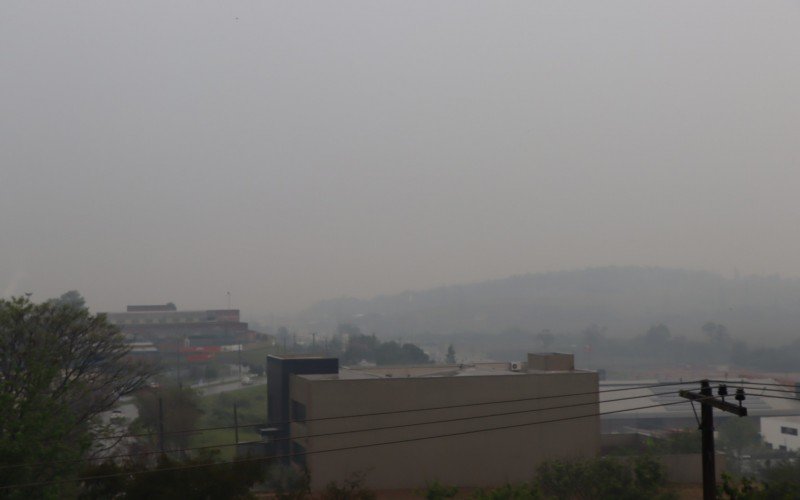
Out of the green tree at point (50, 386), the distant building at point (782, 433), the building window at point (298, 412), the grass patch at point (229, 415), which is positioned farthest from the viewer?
the distant building at point (782, 433)

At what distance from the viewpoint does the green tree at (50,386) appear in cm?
2470

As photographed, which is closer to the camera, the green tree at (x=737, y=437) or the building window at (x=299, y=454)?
the building window at (x=299, y=454)

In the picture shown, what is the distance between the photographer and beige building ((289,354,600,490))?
4353 centimetres

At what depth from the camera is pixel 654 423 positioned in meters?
105

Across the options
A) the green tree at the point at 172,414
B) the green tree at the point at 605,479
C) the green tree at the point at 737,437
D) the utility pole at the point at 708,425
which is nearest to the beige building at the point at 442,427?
Answer: the green tree at the point at 605,479

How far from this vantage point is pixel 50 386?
41.3 metres

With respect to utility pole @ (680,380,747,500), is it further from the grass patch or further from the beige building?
the grass patch

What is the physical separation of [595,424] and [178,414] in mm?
38459

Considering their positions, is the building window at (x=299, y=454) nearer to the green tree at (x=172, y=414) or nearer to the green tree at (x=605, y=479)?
the green tree at (x=605, y=479)

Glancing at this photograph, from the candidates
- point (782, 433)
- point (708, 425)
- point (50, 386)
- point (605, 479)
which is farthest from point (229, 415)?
point (708, 425)

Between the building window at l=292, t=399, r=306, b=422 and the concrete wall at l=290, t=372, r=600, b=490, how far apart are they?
41cm

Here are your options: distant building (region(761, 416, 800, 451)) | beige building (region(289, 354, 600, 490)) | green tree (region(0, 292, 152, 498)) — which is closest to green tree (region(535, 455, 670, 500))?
beige building (region(289, 354, 600, 490))

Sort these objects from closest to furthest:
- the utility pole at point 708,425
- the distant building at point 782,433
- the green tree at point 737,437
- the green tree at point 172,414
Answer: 1. the utility pole at point 708,425
2. the green tree at point 172,414
3. the green tree at point 737,437
4. the distant building at point 782,433

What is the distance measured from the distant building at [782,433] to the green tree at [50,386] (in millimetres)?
69967
